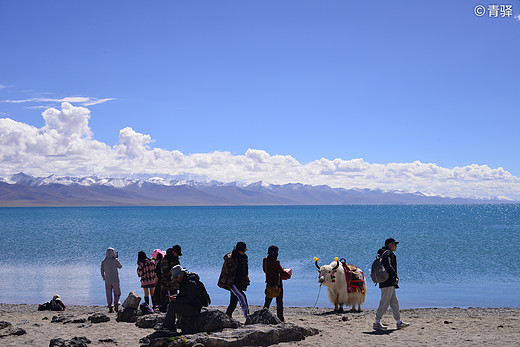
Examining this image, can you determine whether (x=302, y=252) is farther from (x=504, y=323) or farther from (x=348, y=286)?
(x=504, y=323)

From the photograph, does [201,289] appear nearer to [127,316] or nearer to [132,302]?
[127,316]

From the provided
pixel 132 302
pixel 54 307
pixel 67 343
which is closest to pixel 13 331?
pixel 67 343

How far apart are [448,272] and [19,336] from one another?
63.7 feet

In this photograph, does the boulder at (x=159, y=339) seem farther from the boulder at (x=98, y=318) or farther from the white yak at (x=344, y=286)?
the white yak at (x=344, y=286)

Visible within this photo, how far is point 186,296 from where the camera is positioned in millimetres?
8852

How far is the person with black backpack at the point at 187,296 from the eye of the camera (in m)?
8.77

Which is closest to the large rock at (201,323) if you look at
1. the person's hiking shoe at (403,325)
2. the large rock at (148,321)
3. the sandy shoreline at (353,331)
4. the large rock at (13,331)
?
the sandy shoreline at (353,331)

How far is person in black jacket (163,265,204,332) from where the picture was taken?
877 centimetres

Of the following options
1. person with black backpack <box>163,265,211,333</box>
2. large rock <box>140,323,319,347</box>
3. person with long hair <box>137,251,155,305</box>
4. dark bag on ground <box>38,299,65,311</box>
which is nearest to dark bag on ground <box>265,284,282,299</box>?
large rock <box>140,323,319,347</box>

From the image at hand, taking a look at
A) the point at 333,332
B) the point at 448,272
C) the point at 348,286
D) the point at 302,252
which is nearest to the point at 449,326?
the point at 333,332

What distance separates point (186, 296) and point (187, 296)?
19 mm

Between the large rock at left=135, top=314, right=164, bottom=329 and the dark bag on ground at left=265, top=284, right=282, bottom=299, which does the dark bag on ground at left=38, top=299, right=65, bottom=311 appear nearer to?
the large rock at left=135, top=314, right=164, bottom=329

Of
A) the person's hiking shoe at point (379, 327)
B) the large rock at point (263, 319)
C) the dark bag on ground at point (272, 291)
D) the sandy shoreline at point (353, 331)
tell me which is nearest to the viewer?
the sandy shoreline at point (353, 331)

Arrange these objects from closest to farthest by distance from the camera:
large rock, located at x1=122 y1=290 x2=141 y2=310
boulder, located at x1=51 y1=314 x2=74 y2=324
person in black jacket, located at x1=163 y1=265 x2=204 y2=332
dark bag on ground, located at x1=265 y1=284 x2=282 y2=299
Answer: person in black jacket, located at x1=163 y1=265 x2=204 y2=332 < dark bag on ground, located at x1=265 y1=284 x2=282 y2=299 < boulder, located at x1=51 y1=314 x2=74 y2=324 < large rock, located at x1=122 y1=290 x2=141 y2=310
